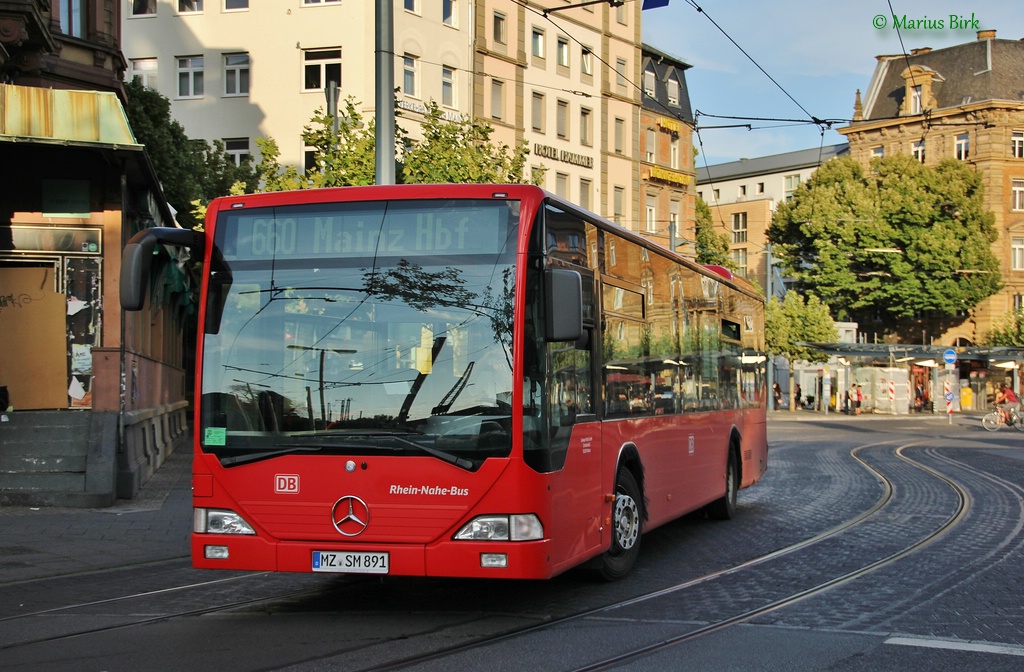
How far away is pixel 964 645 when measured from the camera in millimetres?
7215

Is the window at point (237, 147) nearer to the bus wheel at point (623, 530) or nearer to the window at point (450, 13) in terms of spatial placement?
the window at point (450, 13)

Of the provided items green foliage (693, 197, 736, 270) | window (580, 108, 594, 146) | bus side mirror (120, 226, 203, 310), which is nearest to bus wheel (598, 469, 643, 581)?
bus side mirror (120, 226, 203, 310)

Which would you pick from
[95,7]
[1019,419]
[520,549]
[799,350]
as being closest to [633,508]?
[520,549]

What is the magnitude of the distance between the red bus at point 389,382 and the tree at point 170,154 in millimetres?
22365

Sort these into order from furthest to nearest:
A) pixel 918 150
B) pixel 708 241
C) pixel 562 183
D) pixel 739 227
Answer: pixel 739 227
pixel 918 150
pixel 708 241
pixel 562 183

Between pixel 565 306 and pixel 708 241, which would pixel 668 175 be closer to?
pixel 708 241

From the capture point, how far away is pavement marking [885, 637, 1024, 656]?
7.04 metres

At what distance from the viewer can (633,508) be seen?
9914mm

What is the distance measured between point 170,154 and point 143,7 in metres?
16.2

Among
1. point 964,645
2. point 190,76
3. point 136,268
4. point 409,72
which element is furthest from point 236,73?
point 964,645

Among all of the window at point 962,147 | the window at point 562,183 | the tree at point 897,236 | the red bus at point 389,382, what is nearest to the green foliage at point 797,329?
the tree at point 897,236

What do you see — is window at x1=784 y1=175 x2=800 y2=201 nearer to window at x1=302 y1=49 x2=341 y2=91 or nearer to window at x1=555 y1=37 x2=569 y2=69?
window at x1=555 y1=37 x2=569 y2=69

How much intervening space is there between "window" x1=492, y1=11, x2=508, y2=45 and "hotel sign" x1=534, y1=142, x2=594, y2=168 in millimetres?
4483

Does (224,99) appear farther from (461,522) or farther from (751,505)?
(461,522)
